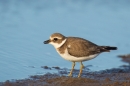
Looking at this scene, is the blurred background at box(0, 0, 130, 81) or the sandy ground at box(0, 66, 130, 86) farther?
the blurred background at box(0, 0, 130, 81)

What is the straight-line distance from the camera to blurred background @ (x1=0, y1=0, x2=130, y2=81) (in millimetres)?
11500

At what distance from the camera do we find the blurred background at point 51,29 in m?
11.5

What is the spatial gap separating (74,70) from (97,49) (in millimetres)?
1145

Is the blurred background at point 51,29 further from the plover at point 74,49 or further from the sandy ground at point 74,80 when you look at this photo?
the plover at point 74,49

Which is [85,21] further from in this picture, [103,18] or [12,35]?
[12,35]

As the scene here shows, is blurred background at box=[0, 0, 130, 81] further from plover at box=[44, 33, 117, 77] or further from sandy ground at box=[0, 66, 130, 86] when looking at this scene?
plover at box=[44, 33, 117, 77]

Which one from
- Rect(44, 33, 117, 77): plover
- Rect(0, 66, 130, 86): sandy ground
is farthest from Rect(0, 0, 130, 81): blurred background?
Rect(44, 33, 117, 77): plover

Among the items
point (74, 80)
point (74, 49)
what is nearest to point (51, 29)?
point (74, 49)

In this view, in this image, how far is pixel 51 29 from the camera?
13906 millimetres

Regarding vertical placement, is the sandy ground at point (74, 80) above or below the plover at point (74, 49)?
below

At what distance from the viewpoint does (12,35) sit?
13.0m

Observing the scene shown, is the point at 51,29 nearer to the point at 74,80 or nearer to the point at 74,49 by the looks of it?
the point at 74,49

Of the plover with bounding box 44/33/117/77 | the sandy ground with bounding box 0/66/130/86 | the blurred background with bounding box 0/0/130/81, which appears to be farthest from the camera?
the blurred background with bounding box 0/0/130/81

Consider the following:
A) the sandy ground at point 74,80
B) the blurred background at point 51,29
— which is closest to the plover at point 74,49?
the sandy ground at point 74,80
